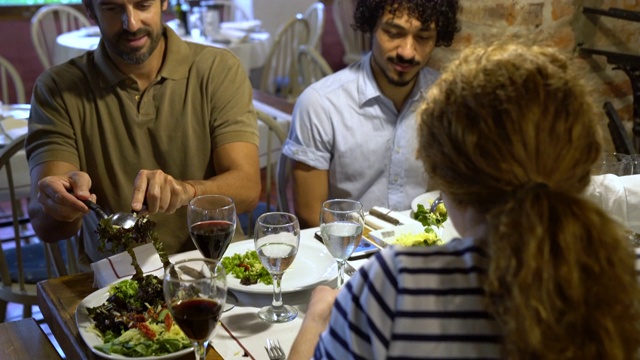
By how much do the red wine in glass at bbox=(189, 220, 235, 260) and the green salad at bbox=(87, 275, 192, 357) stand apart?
11 centimetres

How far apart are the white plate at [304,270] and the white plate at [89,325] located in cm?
23

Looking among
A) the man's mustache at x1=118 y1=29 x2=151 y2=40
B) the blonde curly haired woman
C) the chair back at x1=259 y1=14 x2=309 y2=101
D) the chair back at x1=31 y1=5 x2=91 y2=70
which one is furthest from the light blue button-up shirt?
the chair back at x1=31 y1=5 x2=91 y2=70

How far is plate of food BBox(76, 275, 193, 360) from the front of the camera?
1.19 metres

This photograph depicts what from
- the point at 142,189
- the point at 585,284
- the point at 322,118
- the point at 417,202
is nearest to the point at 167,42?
the point at 322,118

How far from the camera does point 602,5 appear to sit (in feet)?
8.23

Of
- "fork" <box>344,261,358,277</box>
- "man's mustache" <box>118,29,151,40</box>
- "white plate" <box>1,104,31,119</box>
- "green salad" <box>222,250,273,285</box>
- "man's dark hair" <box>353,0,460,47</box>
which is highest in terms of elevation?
"man's dark hair" <box>353,0,460,47</box>

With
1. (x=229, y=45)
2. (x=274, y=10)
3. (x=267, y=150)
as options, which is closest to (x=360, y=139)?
(x=267, y=150)

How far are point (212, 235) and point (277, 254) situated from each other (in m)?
0.15

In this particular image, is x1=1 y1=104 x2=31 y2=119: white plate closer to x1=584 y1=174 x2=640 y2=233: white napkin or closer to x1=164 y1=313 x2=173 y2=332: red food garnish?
x1=164 y1=313 x2=173 y2=332: red food garnish

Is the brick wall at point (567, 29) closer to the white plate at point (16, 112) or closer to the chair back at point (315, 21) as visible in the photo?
the white plate at point (16, 112)

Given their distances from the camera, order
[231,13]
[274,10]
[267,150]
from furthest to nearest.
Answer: [274,10]
[231,13]
[267,150]

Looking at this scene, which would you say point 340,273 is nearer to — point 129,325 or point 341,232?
point 341,232

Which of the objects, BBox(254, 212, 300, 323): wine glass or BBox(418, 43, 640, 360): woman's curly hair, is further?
BBox(254, 212, 300, 323): wine glass

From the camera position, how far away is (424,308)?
0.83 metres
